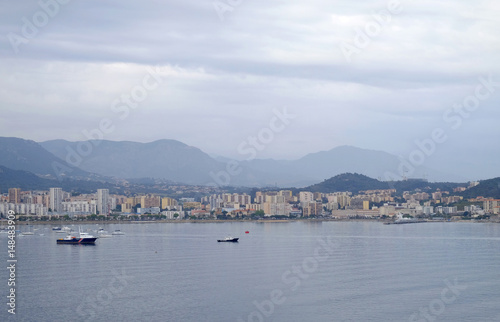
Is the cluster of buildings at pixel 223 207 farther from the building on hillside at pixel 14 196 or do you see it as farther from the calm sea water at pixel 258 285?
the calm sea water at pixel 258 285

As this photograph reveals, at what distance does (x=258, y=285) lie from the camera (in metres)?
13.7

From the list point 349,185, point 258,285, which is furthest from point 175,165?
point 258,285

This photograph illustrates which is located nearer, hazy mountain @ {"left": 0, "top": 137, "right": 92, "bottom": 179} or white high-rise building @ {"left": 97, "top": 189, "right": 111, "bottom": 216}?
white high-rise building @ {"left": 97, "top": 189, "right": 111, "bottom": 216}

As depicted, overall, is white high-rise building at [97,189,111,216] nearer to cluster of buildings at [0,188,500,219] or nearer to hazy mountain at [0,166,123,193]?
cluster of buildings at [0,188,500,219]

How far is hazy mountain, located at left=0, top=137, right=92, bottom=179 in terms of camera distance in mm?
111250

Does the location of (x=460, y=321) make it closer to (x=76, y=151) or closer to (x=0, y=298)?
(x=0, y=298)

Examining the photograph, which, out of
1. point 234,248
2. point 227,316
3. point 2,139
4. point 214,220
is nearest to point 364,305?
point 227,316

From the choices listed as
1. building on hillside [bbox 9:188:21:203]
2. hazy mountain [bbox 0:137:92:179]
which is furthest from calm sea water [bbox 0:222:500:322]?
hazy mountain [bbox 0:137:92:179]

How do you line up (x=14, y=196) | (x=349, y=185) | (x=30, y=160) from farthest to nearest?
(x=30, y=160) → (x=349, y=185) → (x=14, y=196)

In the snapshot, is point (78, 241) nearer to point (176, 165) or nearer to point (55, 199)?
point (55, 199)

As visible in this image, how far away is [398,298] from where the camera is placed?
12.2 m

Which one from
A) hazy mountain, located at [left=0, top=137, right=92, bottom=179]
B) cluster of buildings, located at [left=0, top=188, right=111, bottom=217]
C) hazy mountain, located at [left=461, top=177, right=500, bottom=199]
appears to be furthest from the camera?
hazy mountain, located at [left=0, top=137, right=92, bottom=179]

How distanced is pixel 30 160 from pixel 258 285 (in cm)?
10915

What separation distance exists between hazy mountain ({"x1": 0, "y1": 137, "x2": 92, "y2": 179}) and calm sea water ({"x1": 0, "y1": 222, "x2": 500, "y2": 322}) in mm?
92871
